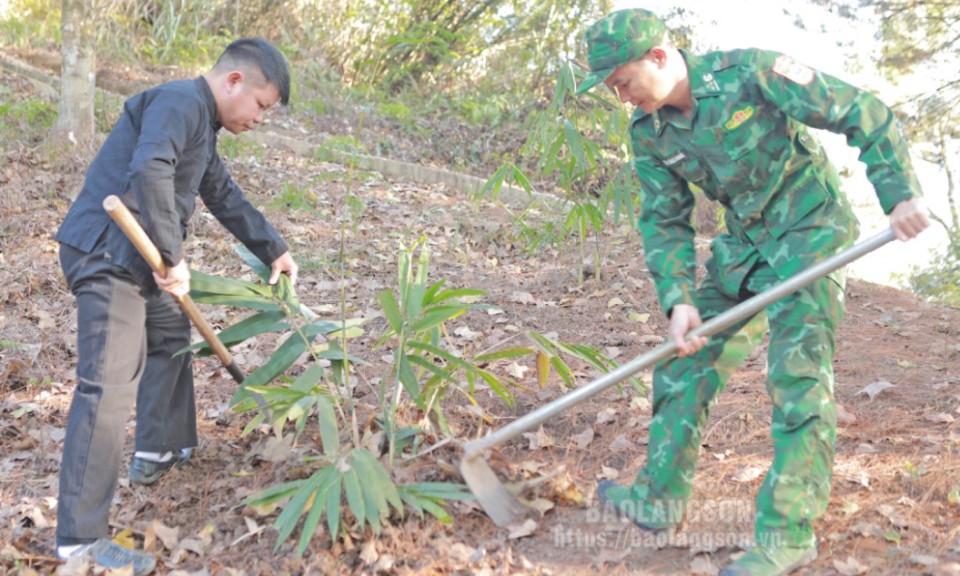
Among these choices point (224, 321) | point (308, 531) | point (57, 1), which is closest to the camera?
point (308, 531)

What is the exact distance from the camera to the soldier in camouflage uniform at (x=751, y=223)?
2.31 metres

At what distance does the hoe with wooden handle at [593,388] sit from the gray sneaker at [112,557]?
1032mm

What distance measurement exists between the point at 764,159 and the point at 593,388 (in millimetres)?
835

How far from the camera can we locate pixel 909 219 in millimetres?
2193

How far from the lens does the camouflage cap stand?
7.71 ft

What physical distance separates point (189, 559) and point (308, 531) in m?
0.56

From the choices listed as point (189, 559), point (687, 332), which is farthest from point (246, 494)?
point (687, 332)

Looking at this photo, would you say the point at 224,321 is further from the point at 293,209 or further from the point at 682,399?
the point at 682,399

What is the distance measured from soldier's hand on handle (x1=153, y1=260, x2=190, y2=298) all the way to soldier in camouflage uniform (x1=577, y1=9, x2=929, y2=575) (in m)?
1.37

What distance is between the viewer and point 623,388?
386cm

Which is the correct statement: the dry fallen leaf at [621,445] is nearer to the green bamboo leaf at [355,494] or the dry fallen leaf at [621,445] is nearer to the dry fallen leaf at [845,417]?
the dry fallen leaf at [845,417]

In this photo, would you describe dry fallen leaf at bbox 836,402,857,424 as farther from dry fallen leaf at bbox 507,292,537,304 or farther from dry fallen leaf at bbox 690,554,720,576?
dry fallen leaf at bbox 507,292,537,304

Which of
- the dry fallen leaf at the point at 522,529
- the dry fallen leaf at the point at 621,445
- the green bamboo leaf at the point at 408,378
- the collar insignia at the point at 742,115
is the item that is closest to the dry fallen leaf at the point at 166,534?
the green bamboo leaf at the point at 408,378

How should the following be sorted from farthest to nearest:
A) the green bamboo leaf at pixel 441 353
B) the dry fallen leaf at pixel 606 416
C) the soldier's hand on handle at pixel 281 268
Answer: the dry fallen leaf at pixel 606 416, the soldier's hand on handle at pixel 281 268, the green bamboo leaf at pixel 441 353
